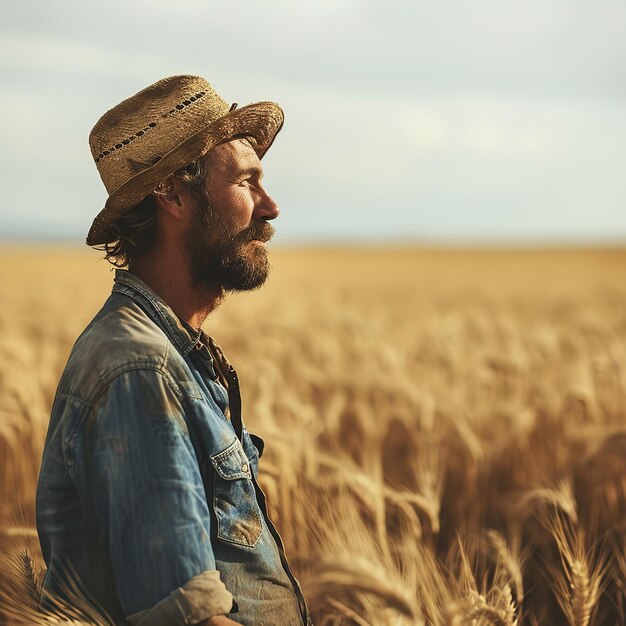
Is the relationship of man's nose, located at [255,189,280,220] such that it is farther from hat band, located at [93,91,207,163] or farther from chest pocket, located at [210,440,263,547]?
chest pocket, located at [210,440,263,547]

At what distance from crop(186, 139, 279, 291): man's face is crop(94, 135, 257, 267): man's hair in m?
0.02

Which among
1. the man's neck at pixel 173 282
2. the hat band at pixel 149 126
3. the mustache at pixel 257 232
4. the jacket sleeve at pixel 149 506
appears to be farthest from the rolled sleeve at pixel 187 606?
the hat band at pixel 149 126

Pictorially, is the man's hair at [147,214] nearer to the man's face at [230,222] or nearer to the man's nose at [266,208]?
the man's face at [230,222]

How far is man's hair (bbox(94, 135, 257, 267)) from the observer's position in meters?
1.90

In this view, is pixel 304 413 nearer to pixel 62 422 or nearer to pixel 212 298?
pixel 212 298

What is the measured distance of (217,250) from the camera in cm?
191

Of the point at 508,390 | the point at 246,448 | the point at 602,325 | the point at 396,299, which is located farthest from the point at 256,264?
the point at 396,299

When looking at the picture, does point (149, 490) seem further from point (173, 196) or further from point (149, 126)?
point (149, 126)

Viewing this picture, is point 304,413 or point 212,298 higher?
point 212,298

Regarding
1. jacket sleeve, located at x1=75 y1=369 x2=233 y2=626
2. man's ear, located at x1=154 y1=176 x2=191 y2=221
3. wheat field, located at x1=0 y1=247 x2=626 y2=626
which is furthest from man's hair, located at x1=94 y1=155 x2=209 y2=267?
wheat field, located at x1=0 y1=247 x2=626 y2=626

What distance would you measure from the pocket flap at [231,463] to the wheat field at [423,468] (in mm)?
278

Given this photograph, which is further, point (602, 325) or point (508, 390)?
point (602, 325)

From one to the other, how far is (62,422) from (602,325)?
24.2 feet

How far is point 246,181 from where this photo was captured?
197cm
